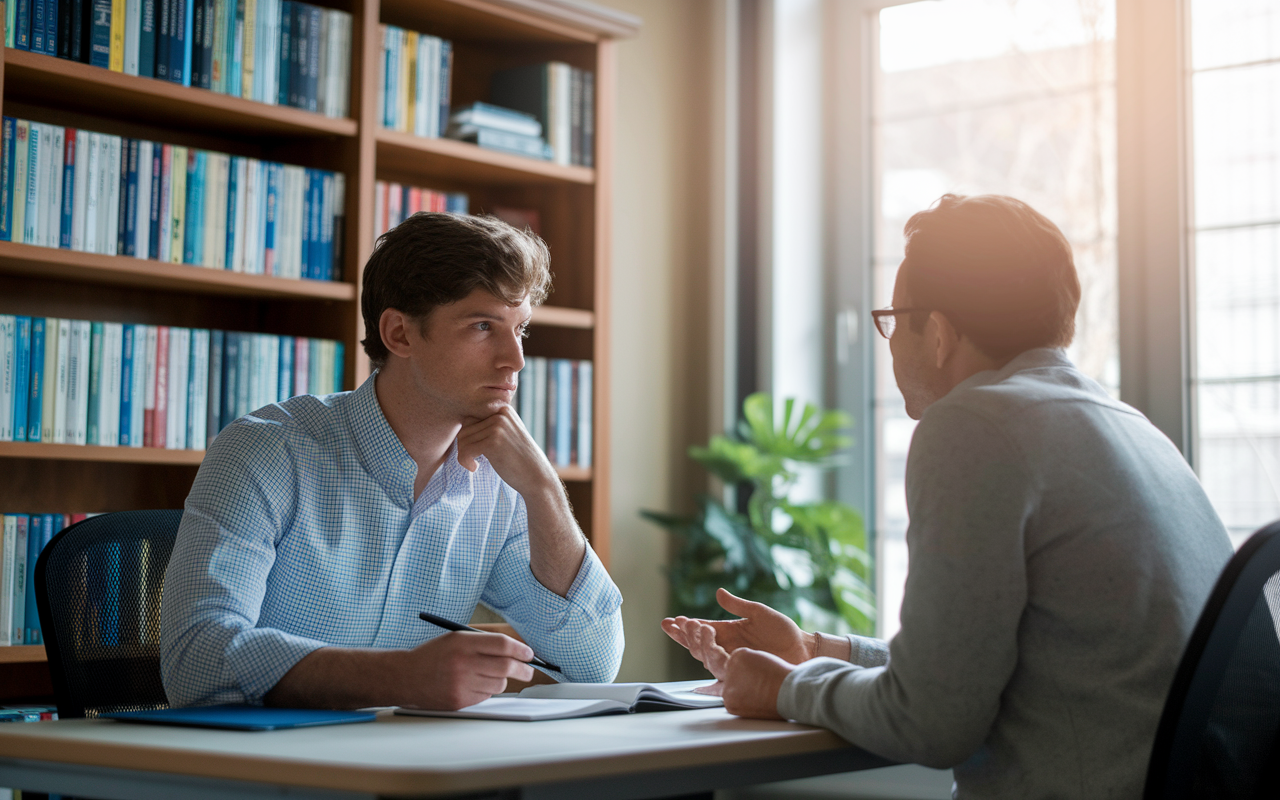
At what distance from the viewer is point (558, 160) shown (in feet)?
9.99

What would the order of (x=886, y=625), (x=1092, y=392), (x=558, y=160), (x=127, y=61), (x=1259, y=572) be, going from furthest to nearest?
(x=886, y=625), (x=558, y=160), (x=127, y=61), (x=1092, y=392), (x=1259, y=572)

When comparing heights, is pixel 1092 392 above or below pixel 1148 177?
below

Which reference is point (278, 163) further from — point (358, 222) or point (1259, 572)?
point (1259, 572)

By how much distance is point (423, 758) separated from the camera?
37.5 inches

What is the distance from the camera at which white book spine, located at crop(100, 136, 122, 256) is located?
2365mm

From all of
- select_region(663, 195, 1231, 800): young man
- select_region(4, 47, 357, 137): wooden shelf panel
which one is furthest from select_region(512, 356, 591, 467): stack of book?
select_region(663, 195, 1231, 800): young man

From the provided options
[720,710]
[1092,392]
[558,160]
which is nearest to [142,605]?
[720,710]

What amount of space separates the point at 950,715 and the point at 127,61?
79.3 inches

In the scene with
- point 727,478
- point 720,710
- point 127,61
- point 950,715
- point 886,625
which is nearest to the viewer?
point 950,715

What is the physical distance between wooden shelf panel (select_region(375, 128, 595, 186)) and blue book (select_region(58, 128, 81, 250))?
0.62 meters

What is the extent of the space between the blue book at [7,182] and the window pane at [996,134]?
83.9 inches

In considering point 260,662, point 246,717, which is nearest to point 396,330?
point 260,662

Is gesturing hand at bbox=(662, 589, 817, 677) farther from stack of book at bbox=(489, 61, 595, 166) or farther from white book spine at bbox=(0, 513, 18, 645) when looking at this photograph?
stack of book at bbox=(489, 61, 595, 166)

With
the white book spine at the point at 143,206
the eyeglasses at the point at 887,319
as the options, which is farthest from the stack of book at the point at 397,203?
the eyeglasses at the point at 887,319
